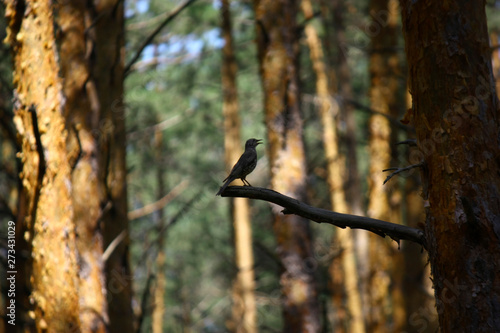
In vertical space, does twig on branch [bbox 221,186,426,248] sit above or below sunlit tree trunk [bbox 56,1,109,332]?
below

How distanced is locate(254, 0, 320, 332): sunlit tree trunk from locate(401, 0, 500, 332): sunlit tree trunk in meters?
3.56

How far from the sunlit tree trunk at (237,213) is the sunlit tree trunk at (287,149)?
736 cm

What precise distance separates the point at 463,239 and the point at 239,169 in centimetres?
194

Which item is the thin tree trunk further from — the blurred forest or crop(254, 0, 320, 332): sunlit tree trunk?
crop(254, 0, 320, 332): sunlit tree trunk

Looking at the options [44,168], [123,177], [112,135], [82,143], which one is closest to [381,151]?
[123,177]

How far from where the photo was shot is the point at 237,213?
46.0 ft

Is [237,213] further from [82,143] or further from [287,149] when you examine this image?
[82,143]

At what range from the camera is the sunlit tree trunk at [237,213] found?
13648mm

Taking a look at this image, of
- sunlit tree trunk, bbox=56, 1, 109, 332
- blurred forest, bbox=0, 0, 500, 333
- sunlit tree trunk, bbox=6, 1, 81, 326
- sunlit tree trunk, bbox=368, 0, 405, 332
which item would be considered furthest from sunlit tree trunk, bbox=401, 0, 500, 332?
Result: sunlit tree trunk, bbox=368, 0, 405, 332

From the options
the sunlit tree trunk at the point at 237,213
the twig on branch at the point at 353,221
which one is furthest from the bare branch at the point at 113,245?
the sunlit tree trunk at the point at 237,213

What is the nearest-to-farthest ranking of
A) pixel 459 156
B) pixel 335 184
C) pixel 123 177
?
1. pixel 459 156
2. pixel 123 177
3. pixel 335 184

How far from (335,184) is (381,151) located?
507 centimetres

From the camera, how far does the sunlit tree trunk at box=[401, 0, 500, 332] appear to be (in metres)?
2.06

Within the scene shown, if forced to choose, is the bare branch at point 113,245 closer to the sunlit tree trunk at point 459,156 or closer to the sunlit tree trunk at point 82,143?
the sunlit tree trunk at point 82,143
